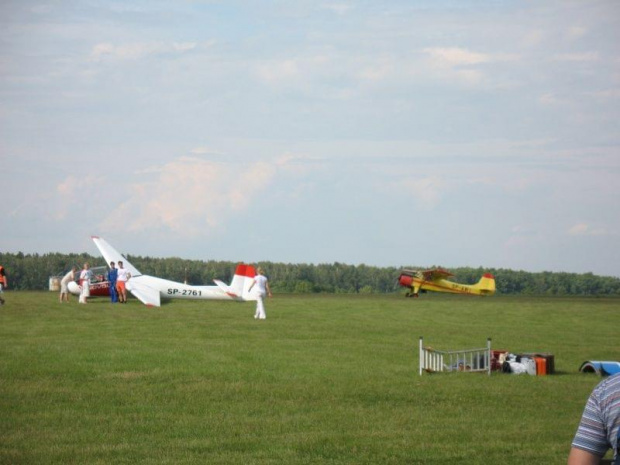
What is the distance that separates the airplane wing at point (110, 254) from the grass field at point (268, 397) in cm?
1646

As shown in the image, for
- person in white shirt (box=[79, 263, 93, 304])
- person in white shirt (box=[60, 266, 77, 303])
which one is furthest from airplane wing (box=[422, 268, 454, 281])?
person in white shirt (box=[79, 263, 93, 304])

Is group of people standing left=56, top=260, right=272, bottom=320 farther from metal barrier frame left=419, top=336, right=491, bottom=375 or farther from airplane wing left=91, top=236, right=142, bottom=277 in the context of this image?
metal barrier frame left=419, top=336, right=491, bottom=375

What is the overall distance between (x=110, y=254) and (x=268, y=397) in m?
32.4

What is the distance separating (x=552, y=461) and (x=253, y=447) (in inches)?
141

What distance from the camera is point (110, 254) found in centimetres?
4588

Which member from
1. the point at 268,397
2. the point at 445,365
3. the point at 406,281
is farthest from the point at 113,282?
the point at 406,281

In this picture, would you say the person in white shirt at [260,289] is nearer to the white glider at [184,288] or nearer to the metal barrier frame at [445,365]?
the white glider at [184,288]

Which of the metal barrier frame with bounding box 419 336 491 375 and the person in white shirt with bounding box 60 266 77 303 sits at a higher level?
the person in white shirt with bounding box 60 266 77 303

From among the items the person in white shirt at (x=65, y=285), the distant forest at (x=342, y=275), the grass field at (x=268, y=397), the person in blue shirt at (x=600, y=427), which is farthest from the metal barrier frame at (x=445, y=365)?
the distant forest at (x=342, y=275)

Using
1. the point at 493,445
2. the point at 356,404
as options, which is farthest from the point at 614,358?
the point at 493,445

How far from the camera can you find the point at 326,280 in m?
101

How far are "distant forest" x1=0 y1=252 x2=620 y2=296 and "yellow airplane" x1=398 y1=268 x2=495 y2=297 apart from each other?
14.2 m

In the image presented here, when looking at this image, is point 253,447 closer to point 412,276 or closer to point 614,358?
point 614,358

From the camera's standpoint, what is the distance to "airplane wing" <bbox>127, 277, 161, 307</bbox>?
40.5 meters
